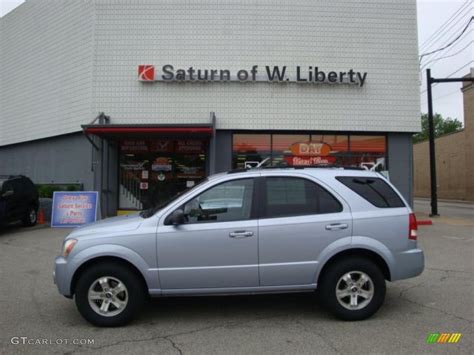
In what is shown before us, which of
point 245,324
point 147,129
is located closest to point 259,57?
point 147,129

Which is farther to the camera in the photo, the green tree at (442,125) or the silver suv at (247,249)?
the green tree at (442,125)

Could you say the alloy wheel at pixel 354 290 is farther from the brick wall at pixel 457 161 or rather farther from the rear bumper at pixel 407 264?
the brick wall at pixel 457 161

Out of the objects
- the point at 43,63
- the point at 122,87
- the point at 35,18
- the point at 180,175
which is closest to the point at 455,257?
the point at 180,175

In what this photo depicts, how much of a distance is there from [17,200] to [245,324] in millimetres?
10621

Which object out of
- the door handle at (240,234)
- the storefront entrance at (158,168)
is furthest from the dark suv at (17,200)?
the door handle at (240,234)

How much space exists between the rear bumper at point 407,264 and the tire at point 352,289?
0.74 ft

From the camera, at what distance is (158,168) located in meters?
16.2

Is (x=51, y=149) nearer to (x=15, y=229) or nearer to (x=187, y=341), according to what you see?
(x=15, y=229)

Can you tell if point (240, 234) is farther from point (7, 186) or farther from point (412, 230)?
point (7, 186)

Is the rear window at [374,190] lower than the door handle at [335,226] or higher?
higher

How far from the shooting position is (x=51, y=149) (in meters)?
18.2

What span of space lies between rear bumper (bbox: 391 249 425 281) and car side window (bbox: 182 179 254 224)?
1.92 meters

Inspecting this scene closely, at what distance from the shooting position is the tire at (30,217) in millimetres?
13328

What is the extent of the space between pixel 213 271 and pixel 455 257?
6394mm
